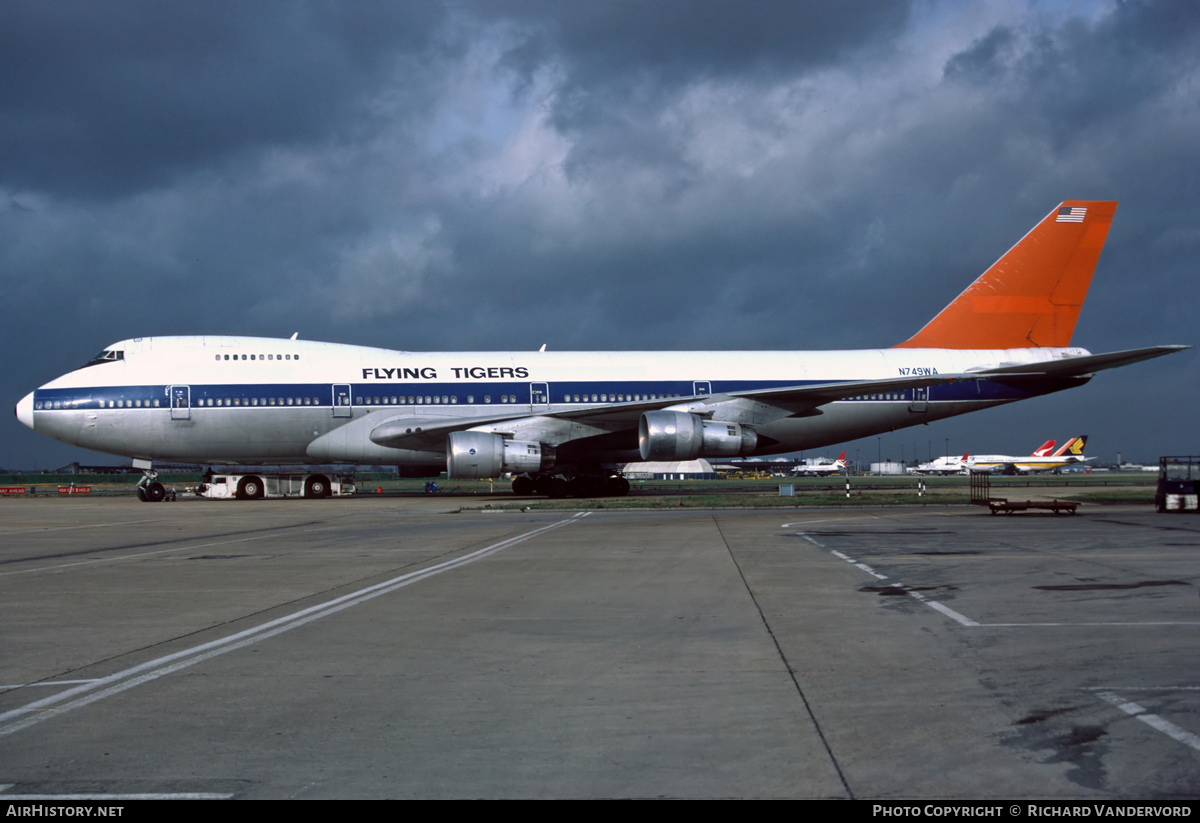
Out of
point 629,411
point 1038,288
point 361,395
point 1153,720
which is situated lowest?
point 1153,720

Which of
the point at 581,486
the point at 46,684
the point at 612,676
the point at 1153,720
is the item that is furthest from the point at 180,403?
the point at 1153,720

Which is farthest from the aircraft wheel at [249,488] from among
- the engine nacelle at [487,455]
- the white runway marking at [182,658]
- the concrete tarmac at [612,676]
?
the white runway marking at [182,658]

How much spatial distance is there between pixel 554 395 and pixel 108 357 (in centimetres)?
1444

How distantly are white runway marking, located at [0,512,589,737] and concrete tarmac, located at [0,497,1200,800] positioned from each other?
0.03 meters

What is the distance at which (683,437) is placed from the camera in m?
26.4

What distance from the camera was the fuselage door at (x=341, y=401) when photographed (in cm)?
2920

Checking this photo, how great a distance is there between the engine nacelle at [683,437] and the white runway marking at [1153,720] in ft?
69.9

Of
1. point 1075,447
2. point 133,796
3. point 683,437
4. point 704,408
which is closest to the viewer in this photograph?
point 133,796

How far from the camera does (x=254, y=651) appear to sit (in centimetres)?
661

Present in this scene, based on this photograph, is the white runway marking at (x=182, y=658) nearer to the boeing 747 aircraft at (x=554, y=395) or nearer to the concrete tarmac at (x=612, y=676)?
the concrete tarmac at (x=612, y=676)

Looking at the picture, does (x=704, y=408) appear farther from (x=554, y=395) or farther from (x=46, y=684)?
(x=46, y=684)

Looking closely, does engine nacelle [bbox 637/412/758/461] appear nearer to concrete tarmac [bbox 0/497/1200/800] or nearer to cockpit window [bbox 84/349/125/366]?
concrete tarmac [bbox 0/497/1200/800]

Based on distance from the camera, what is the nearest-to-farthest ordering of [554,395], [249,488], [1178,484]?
[1178,484], [554,395], [249,488]

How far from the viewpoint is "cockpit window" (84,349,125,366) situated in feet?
96.9
